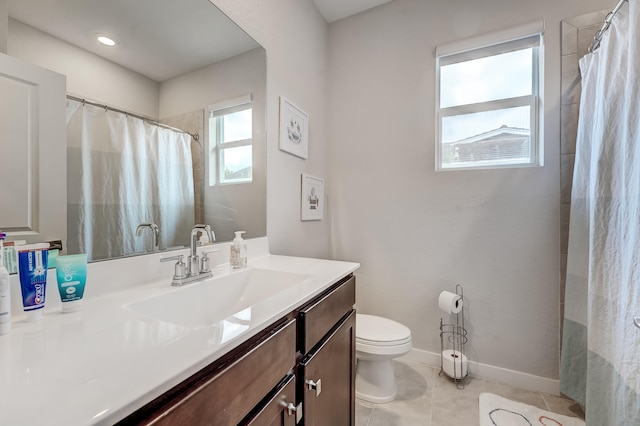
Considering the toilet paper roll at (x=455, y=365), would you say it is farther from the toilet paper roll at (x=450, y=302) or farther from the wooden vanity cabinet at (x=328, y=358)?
the wooden vanity cabinet at (x=328, y=358)

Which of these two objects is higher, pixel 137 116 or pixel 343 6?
pixel 343 6

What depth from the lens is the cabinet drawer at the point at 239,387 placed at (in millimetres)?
449

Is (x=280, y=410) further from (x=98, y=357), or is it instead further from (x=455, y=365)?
(x=455, y=365)

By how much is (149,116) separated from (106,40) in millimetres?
238

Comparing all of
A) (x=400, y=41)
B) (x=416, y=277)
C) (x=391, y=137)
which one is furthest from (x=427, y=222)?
(x=400, y=41)

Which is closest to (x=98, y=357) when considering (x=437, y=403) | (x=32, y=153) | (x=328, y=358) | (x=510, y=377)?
(x=32, y=153)

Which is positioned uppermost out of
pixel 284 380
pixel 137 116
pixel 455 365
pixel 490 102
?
pixel 490 102

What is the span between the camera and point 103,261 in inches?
31.5

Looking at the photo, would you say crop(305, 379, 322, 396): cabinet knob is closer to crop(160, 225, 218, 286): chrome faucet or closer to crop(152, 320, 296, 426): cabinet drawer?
crop(152, 320, 296, 426): cabinet drawer

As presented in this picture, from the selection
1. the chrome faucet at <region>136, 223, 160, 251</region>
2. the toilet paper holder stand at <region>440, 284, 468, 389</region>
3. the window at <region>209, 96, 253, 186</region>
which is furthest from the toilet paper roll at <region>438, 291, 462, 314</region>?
the chrome faucet at <region>136, 223, 160, 251</region>

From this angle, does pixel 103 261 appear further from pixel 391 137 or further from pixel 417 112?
pixel 417 112

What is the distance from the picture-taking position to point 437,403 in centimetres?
156

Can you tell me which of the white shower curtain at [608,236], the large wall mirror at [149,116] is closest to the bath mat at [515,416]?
the white shower curtain at [608,236]

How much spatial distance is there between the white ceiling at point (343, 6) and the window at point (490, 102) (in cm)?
68
